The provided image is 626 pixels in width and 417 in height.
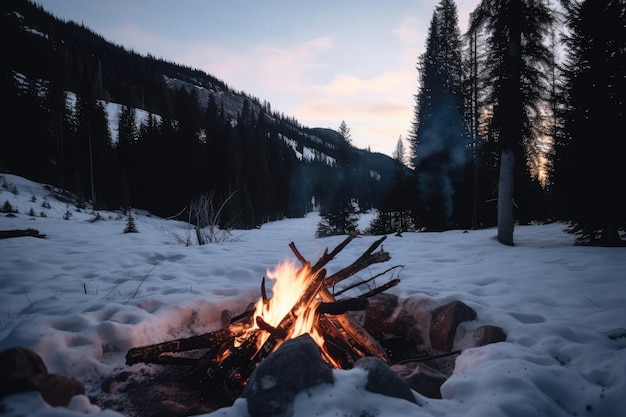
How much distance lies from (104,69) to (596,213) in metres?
87.6

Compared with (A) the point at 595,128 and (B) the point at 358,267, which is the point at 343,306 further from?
(A) the point at 595,128

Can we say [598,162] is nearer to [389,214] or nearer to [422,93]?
[389,214]

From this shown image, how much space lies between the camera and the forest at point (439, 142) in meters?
8.33

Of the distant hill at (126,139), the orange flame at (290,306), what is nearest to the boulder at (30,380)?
the orange flame at (290,306)

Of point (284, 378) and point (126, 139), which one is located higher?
point (126, 139)

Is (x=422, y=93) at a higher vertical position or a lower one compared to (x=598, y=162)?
higher

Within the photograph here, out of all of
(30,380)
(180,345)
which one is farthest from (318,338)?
(30,380)

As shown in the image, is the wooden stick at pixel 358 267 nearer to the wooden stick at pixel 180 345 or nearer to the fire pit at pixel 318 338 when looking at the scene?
the fire pit at pixel 318 338

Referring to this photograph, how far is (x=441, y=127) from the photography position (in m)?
22.7

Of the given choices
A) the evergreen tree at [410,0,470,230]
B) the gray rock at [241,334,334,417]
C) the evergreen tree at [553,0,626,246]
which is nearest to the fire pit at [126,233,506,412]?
the gray rock at [241,334,334,417]

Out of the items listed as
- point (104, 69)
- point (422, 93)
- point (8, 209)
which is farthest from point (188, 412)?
point (104, 69)

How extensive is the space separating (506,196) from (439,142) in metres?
13.9

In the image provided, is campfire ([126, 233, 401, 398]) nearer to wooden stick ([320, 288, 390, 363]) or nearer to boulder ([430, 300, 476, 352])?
wooden stick ([320, 288, 390, 363])

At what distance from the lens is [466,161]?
68.9ft
